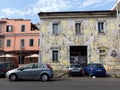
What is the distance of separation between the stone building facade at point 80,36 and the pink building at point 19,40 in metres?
18.3

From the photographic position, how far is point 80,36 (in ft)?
112

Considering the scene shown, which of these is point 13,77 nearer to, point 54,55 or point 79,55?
point 54,55

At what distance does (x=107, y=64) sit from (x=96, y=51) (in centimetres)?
236

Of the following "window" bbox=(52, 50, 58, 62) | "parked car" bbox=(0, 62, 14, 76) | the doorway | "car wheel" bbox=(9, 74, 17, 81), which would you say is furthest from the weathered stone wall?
"car wheel" bbox=(9, 74, 17, 81)

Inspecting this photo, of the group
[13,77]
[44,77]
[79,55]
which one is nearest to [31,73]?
[44,77]

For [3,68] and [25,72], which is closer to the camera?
[25,72]

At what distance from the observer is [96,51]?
33812 mm

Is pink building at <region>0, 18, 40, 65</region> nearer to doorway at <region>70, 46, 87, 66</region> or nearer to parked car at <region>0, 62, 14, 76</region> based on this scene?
doorway at <region>70, 46, 87, 66</region>

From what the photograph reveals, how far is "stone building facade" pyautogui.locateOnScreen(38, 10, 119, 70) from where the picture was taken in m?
33.8

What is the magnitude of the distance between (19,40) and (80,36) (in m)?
22.3

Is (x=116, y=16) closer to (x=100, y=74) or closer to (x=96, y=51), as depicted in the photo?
(x=96, y=51)

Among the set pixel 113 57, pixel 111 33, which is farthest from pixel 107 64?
pixel 111 33

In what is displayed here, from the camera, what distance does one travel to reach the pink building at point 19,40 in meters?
52.5

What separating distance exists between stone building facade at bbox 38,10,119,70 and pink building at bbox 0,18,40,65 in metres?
18.3
